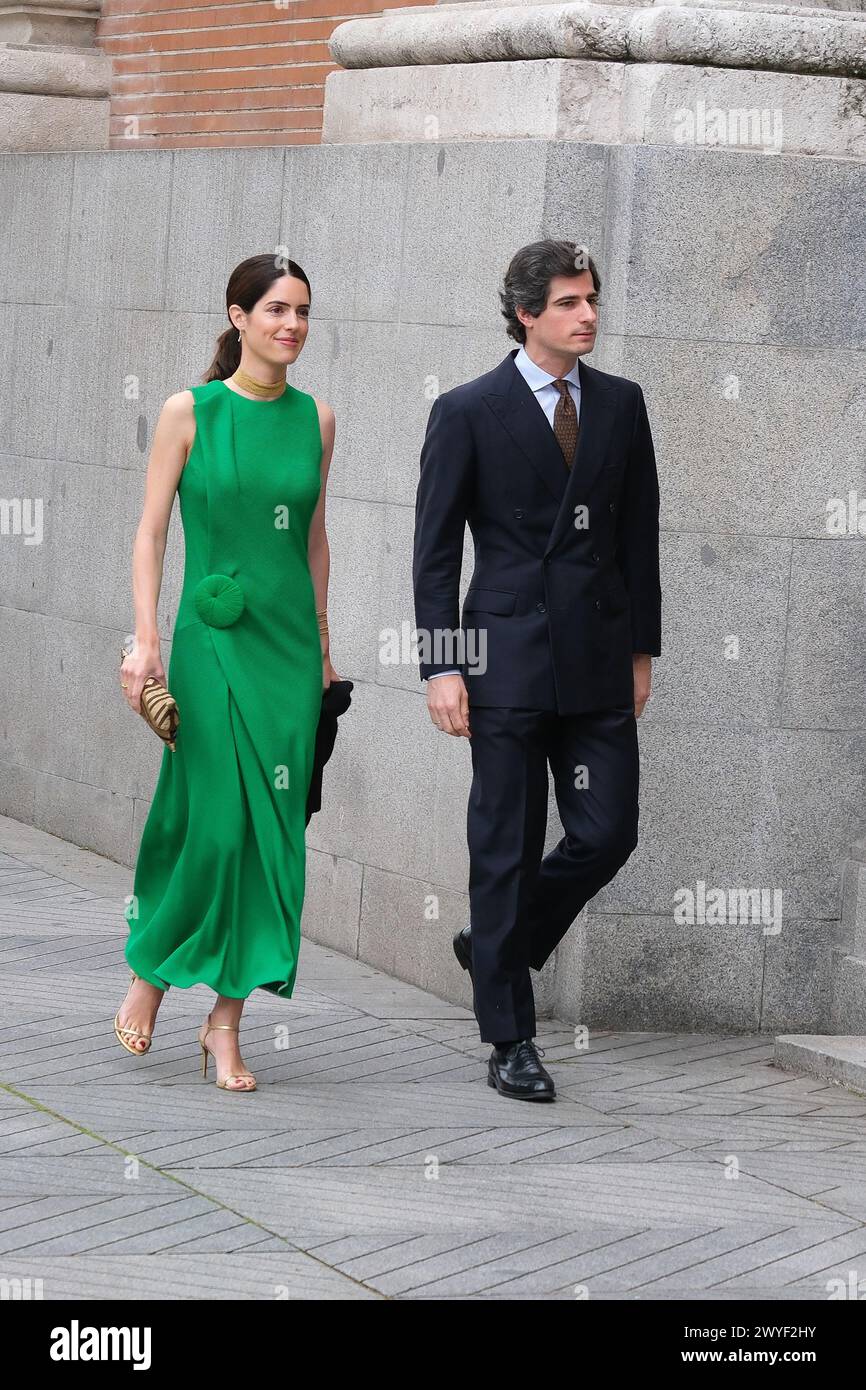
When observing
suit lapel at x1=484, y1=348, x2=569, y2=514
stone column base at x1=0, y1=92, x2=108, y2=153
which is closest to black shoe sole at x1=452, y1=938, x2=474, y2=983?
suit lapel at x1=484, y1=348, x2=569, y2=514

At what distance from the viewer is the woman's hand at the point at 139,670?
19.7ft

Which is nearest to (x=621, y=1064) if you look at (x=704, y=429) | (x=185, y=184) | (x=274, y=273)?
(x=704, y=429)

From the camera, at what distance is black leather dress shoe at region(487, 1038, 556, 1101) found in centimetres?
616

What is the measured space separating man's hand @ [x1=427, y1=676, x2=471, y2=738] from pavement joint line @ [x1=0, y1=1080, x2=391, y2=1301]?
1322mm

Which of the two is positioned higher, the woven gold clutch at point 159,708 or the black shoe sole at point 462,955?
the woven gold clutch at point 159,708

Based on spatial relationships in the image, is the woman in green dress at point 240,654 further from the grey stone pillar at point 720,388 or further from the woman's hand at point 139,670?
the grey stone pillar at point 720,388

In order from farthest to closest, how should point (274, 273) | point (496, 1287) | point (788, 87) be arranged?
1. point (788, 87)
2. point (274, 273)
3. point (496, 1287)

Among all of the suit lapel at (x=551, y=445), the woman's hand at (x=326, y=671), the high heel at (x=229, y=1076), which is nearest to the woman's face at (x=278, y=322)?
the suit lapel at (x=551, y=445)

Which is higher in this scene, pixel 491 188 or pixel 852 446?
pixel 491 188

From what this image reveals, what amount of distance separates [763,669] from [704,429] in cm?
73

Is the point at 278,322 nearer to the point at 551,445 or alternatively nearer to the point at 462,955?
the point at 551,445

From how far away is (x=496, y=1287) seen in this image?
475 centimetres

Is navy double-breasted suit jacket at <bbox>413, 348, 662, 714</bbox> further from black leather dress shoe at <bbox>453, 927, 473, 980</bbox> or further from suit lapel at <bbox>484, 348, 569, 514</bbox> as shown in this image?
black leather dress shoe at <bbox>453, 927, 473, 980</bbox>

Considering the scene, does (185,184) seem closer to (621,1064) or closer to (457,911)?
(457,911)
